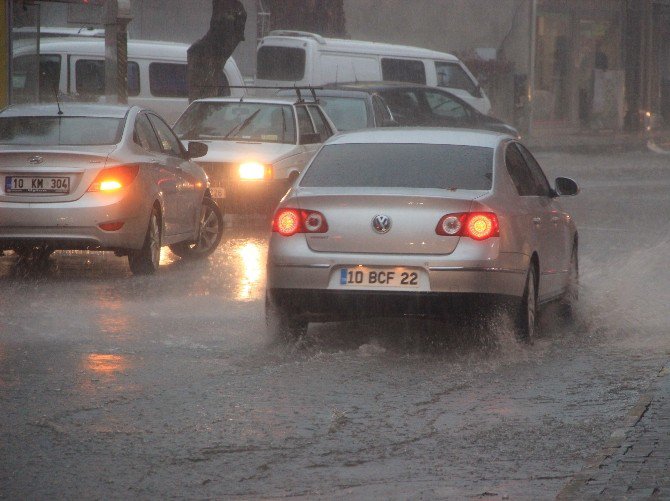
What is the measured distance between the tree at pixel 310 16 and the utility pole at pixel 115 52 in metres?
21.4

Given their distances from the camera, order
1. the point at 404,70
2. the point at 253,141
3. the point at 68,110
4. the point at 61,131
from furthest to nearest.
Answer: the point at 404,70
the point at 253,141
the point at 68,110
the point at 61,131

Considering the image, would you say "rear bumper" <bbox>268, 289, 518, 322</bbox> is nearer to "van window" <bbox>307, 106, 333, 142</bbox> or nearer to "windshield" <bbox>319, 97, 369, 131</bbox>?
"van window" <bbox>307, 106, 333, 142</bbox>

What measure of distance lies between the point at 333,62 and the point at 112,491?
25.0 m

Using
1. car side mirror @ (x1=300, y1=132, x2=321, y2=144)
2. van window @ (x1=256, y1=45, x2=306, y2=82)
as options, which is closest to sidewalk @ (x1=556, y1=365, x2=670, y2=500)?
car side mirror @ (x1=300, y1=132, x2=321, y2=144)

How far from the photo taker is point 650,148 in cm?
4203

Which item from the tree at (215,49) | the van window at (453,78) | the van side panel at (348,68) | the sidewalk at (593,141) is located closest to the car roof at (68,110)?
the tree at (215,49)

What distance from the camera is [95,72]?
2612cm

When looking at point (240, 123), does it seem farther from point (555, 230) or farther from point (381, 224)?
point (381, 224)

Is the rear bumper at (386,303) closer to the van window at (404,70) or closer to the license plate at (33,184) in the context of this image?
the license plate at (33,184)

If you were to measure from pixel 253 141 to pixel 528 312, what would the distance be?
9.35 meters

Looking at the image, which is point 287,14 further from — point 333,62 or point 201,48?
point 201,48

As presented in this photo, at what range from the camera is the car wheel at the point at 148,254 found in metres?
13.7

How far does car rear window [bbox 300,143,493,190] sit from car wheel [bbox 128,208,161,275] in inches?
145

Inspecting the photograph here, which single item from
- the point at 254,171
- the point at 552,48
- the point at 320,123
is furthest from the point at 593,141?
the point at 254,171
